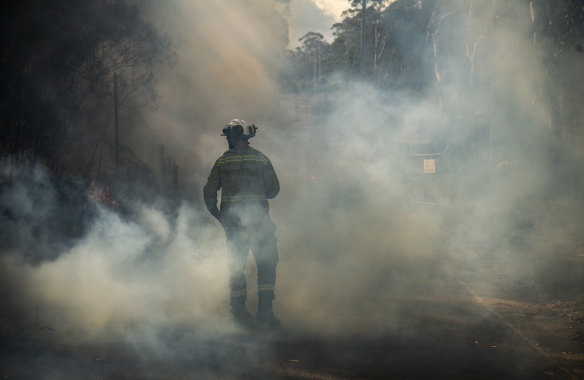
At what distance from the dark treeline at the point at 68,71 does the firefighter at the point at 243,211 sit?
1101 cm

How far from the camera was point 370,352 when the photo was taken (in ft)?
11.6

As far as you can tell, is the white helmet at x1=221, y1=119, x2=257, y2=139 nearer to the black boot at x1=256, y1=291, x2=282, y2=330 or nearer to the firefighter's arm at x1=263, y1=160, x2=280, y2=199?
the firefighter's arm at x1=263, y1=160, x2=280, y2=199

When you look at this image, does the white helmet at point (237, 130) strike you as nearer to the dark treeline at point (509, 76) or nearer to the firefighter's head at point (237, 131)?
the firefighter's head at point (237, 131)

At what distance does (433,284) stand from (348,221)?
6206 millimetres

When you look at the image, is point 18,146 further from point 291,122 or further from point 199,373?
point 291,122

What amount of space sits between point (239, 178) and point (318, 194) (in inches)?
541

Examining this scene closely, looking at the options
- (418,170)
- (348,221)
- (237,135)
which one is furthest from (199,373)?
(418,170)

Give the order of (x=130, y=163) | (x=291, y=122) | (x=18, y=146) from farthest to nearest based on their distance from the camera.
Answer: (x=291, y=122), (x=130, y=163), (x=18, y=146)

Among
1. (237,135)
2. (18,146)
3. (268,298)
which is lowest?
(268,298)

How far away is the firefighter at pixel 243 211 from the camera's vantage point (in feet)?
14.8

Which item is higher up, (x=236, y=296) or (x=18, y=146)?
(x=18, y=146)

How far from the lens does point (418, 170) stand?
18359 millimetres

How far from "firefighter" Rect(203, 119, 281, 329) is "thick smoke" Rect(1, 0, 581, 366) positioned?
406 mm

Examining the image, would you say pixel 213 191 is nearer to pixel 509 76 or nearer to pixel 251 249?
pixel 251 249
